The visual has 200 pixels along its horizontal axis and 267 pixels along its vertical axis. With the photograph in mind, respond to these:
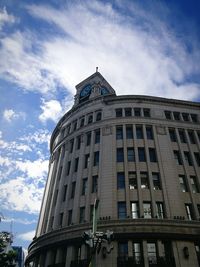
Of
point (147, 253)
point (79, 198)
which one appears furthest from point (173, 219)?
point (79, 198)

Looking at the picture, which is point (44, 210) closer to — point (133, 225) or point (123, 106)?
point (133, 225)

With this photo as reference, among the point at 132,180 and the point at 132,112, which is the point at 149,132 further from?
the point at 132,180

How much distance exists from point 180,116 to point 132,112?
6.73 m

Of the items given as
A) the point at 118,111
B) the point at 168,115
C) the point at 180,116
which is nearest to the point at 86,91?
the point at 118,111

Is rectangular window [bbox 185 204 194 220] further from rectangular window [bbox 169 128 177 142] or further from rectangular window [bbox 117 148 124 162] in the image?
rectangular window [bbox 169 128 177 142]

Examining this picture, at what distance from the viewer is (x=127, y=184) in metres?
24.6

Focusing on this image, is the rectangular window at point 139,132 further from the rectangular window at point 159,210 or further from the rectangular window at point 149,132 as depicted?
the rectangular window at point 159,210

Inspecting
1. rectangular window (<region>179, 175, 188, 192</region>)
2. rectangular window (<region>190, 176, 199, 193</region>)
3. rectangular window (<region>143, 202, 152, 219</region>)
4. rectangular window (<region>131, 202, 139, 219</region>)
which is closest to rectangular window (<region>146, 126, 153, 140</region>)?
rectangular window (<region>179, 175, 188, 192</region>)

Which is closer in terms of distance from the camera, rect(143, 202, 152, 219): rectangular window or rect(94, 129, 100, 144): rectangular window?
rect(143, 202, 152, 219): rectangular window

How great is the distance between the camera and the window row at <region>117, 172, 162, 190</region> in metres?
24.9

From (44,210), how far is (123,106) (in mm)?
17045

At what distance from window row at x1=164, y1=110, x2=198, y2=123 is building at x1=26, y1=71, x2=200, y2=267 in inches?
5.2

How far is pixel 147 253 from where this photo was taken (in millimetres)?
20312

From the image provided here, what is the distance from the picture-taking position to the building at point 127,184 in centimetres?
2086
